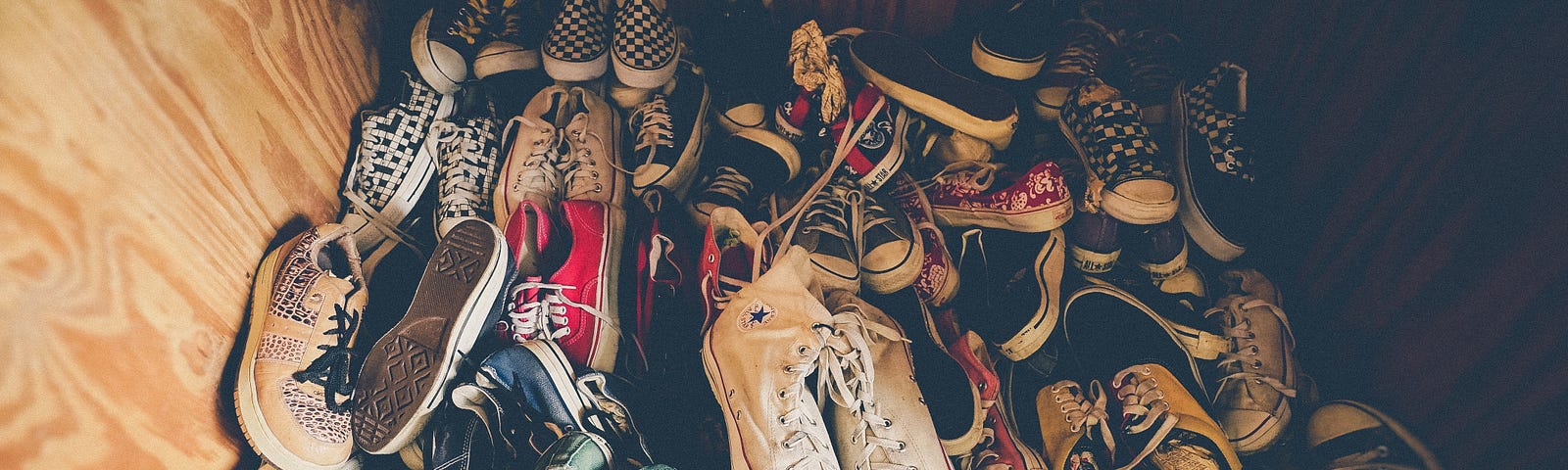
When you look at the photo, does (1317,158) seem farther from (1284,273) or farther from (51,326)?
(51,326)

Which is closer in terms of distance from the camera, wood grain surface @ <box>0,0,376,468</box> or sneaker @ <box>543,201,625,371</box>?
wood grain surface @ <box>0,0,376,468</box>

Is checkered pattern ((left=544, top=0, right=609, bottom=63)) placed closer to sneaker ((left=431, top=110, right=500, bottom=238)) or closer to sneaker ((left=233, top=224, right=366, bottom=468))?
sneaker ((left=431, top=110, right=500, bottom=238))

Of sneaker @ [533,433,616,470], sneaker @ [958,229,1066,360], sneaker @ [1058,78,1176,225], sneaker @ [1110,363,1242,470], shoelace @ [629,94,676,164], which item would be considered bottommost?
sneaker @ [1110,363,1242,470]

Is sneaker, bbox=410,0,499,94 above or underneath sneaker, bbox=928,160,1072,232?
above

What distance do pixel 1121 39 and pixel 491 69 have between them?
1.29 m

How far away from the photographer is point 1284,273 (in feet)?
3.73

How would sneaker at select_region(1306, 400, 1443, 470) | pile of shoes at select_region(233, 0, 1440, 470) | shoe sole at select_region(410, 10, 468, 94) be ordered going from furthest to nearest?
shoe sole at select_region(410, 10, 468, 94), pile of shoes at select_region(233, 0, 1440, 470), sneaker at select_region(1306, 400, 1443, 470)

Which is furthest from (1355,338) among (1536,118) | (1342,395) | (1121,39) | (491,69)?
(491,69)

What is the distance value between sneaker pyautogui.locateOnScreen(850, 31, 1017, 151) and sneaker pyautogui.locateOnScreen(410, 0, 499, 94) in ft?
2.52

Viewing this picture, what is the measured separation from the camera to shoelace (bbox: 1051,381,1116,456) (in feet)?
3.33

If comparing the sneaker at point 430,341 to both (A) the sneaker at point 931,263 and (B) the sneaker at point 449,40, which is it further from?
(A) the sneaker at point 931,263

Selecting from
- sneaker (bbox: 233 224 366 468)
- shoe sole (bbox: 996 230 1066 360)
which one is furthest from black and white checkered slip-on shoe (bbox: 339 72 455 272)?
shoe sole (bbox: 996 230 1066 360)

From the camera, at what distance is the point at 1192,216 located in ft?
3.79

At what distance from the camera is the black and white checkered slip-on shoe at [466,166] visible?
126cm
